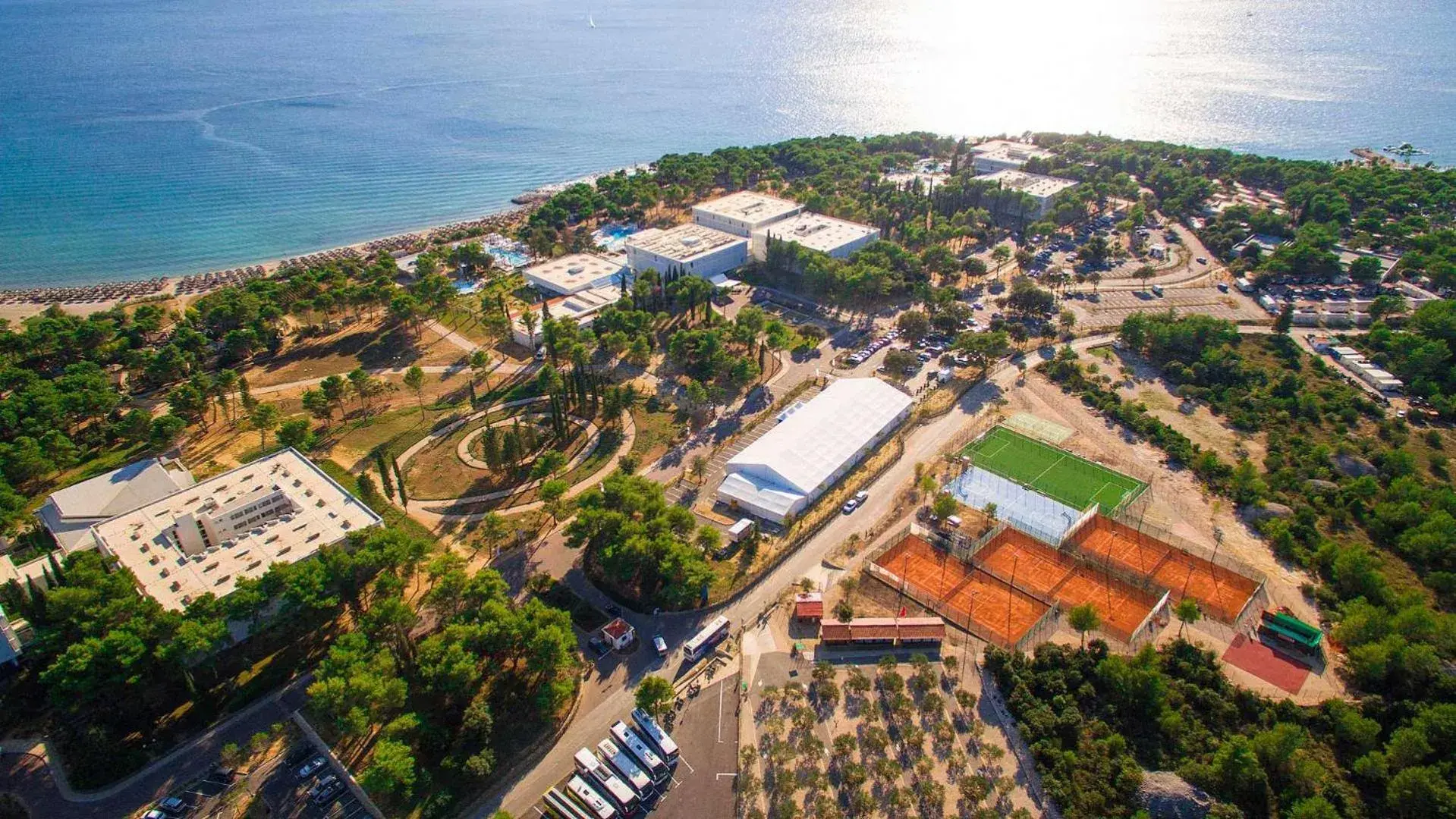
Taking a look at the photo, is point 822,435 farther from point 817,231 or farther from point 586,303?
point 817,231

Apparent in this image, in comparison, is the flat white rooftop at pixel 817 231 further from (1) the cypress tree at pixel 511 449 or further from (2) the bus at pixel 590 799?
(2) the bus at pixel 590 799

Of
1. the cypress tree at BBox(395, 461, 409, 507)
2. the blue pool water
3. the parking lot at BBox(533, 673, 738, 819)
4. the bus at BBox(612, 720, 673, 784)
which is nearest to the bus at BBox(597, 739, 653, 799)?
the parking lot at BBox(533, 673, 738, 819)

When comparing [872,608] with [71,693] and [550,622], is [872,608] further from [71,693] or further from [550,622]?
[71,693]

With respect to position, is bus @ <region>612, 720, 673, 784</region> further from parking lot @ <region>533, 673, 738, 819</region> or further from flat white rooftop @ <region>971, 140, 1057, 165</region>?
flat white rooftop @ <region>971, 140, 1057, 165</region>

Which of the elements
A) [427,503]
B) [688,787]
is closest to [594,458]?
[427,503]

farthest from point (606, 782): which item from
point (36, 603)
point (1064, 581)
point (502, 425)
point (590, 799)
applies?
point (502, 425)

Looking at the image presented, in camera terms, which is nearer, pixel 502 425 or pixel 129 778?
pixel 129 778
